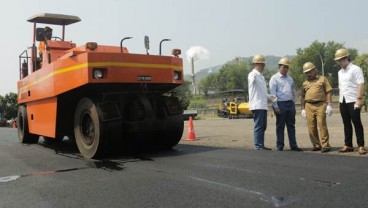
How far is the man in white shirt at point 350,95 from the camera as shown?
7.09 m

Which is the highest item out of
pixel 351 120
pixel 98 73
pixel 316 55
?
pixel 316 55

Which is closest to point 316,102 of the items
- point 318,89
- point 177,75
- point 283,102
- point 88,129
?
point 318,89

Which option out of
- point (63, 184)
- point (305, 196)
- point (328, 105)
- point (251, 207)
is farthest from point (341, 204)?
point (328, 105)

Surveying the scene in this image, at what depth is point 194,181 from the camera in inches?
202

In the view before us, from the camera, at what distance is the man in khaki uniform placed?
7.63m

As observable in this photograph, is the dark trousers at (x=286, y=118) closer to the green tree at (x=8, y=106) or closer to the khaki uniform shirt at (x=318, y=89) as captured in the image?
the khaki uniform shirt at (x=318, y=89)

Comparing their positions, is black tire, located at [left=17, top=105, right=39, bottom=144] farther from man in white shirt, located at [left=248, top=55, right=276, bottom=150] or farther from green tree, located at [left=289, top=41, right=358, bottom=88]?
green tree, located at [left=289, top=41, right=358, bottom=88]

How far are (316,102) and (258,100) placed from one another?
3.43 ft

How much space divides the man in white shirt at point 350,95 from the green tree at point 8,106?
186 ft

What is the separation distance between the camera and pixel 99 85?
7.41 meters

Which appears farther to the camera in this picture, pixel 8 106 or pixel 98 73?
pixel 8 106

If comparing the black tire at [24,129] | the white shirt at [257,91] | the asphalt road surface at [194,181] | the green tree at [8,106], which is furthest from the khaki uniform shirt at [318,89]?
the green tree at [8,106]

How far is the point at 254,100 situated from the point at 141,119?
85.3 inches

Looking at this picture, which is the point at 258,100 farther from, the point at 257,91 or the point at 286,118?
the point at 286,118
